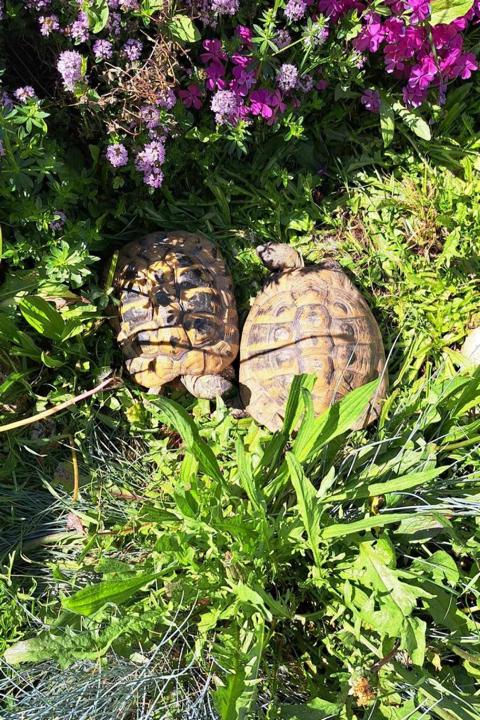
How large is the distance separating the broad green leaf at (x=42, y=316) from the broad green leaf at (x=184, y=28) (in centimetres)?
104

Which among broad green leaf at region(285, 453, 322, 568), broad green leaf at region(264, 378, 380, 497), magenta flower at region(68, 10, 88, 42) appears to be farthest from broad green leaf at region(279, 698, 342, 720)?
magenta flower at region(68, 10, 88, 42)

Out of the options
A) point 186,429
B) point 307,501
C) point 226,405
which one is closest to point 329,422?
point 307,501

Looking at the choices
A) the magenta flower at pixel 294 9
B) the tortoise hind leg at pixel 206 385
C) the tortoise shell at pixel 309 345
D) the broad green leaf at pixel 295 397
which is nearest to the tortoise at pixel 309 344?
the tortoise shell at pixel 309 345

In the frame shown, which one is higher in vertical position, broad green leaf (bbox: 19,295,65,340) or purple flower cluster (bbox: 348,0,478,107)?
purple flower cluster (bbox: 348,0,478,107)

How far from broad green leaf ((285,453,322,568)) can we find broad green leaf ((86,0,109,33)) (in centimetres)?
151

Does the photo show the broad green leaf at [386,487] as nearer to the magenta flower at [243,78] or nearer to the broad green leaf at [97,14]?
the magenta flower at [243,78]

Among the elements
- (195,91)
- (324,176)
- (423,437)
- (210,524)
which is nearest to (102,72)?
(195,91)

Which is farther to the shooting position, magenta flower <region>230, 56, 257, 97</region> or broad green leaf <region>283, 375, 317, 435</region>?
magenta flower <region>230, 56, 257, 97</region>

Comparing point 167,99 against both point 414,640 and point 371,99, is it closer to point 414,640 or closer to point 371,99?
point 371,99

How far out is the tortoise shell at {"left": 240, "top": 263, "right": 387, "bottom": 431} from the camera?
2.61 m

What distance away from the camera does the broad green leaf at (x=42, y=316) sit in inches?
92.0

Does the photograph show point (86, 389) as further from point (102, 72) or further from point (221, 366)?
point (102, 72)

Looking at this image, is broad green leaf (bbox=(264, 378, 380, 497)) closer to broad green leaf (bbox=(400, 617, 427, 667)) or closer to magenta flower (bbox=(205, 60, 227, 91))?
broad green leaf (bbox=(400, 617, 427, 667))

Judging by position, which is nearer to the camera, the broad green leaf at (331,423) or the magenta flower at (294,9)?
the broad green leaf at (331,423)
